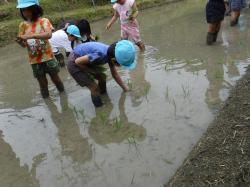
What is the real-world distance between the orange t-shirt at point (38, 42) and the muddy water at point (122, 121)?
0.68m

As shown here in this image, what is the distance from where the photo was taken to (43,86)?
5863 mm

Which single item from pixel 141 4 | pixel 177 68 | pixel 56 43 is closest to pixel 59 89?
pixel 56 43

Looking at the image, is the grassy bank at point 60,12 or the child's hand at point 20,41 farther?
the grassy bank at point 60,12

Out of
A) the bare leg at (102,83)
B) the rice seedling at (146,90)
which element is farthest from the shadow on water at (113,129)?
the bare leg at (102,83)

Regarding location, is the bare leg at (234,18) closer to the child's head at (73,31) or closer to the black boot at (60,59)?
the black boot at (60,59)

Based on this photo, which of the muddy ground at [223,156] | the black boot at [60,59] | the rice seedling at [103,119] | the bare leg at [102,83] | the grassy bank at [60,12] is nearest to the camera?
the muddy ground at [223,156]

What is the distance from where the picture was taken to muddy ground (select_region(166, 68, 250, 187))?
2980 millimetres

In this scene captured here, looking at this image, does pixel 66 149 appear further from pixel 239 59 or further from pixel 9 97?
pixel 239 59

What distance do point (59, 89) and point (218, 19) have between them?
132 inches

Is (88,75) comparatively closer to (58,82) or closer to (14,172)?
(58,82)

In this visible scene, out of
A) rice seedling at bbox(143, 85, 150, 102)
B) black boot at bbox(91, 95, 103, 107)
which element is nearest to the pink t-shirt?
rice seedling at bbox(143, 85, 150, 102)

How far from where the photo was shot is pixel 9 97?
20.9 feet

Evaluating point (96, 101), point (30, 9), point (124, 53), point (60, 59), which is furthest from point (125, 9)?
point (124, 53)

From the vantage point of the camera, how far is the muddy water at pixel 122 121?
3.78m
